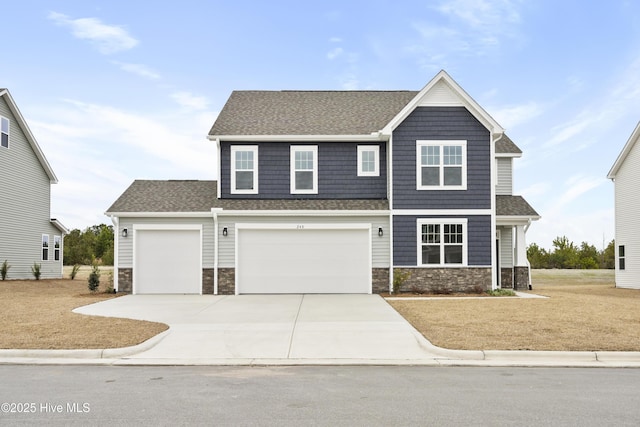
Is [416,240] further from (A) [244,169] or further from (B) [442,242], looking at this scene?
(A) [244,169]

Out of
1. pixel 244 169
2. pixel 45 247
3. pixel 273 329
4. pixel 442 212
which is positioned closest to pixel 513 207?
pixel 442 212

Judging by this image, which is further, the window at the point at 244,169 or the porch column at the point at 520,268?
the porch column at the point at 520,268

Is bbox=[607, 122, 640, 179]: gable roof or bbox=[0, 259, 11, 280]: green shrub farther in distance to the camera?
bbox=[0, 259, 11, 280]: green shrub

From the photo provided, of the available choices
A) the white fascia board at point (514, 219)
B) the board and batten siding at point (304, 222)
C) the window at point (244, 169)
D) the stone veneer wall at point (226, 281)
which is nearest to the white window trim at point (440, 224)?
the board and batten siding at point (304, 222)

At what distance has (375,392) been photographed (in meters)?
8.78

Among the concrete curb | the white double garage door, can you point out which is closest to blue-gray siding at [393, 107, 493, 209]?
the white double garage door

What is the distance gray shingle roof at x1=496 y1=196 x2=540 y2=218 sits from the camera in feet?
81.2

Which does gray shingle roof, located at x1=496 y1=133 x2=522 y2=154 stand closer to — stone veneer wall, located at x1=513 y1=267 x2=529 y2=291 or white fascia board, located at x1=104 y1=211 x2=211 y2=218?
stone veneer wall, located at x1=513 y1=267 x2=529 y2=291

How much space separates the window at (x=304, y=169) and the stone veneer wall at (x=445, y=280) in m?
4.64

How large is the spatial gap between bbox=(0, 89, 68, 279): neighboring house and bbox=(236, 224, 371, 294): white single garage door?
14116 millimetres

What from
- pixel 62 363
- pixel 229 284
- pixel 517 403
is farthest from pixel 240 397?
pixel 229 284

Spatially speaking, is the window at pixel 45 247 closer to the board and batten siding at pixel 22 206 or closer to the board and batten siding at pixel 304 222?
the board and batten siding at pixel 22 206

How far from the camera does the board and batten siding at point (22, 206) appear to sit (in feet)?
99.6

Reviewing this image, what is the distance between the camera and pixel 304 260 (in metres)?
23.3
